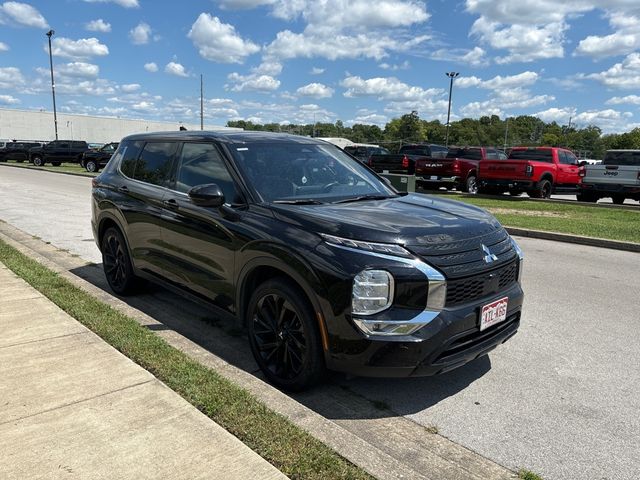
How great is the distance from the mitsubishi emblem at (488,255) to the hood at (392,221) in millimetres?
109

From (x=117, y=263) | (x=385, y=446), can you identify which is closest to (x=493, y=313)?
(x=385, y=446)

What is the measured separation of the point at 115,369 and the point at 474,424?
244 cm

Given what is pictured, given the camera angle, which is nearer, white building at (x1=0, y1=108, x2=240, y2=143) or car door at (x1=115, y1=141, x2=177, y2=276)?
car door at (x1=115, y1=141, x2=177, y2=276)

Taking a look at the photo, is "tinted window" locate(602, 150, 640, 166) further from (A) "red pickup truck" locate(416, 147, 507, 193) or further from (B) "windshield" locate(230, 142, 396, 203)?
(B) "windshield" locate(230, 142, 396, 203)

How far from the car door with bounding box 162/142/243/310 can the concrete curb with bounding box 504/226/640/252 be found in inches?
322

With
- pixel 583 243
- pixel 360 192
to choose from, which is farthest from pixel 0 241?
pixel 583 243

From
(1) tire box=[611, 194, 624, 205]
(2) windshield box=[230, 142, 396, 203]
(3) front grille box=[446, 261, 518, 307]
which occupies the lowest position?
(1) tire box=[611, 194, 624, 205]

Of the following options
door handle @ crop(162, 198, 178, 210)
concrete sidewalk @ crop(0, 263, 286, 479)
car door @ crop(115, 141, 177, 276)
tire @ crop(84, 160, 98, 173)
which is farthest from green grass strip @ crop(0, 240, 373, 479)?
tire @ crop(84, 160, 98, 173)

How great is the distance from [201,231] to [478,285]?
2246mm

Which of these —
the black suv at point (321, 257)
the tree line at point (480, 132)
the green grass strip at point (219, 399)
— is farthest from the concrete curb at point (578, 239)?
the tree line at point (480, 132)

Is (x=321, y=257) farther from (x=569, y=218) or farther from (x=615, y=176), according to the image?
(x=615, y=176)

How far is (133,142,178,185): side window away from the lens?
5133 millimetres

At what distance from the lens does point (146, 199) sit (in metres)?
5.22

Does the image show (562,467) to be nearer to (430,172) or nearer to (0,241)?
(0,241)
